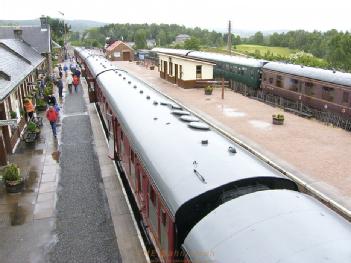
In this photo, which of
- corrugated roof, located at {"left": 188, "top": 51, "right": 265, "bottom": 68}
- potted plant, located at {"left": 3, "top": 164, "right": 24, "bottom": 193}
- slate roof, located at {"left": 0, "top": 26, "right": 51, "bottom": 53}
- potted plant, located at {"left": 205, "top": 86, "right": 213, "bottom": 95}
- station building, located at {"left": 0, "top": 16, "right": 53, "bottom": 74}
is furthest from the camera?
slate roof, located at {"left": 0, "top": 26, "right": 51, "bottom": 53}

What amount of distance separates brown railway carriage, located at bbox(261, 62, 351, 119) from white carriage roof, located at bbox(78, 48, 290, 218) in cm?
1370

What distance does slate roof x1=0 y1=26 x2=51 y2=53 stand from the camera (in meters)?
37.1

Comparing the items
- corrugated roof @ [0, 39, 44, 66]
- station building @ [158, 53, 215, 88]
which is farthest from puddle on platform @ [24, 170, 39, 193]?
station building @ [158, 53, 215, 88]

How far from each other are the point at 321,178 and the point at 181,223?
28.5ft

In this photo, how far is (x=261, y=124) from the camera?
20.0 metres

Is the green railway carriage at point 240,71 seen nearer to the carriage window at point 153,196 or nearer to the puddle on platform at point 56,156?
the puddle on platform at point 56,156

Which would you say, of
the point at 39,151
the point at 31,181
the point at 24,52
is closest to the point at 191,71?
the point at 24,52

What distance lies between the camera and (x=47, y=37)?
39688 millimetres

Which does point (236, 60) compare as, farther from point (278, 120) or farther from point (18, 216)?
point (18, 216)

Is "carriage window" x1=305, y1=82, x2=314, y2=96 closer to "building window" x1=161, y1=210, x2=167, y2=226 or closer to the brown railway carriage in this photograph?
the brown railway carriage

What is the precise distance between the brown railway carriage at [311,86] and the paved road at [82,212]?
1463 centimetres

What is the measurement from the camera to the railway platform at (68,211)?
29.0ft

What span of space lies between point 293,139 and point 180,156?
38.0 ft

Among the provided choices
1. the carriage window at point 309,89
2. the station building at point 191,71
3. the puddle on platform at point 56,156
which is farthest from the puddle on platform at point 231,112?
the puddle on platform at point 56,156
